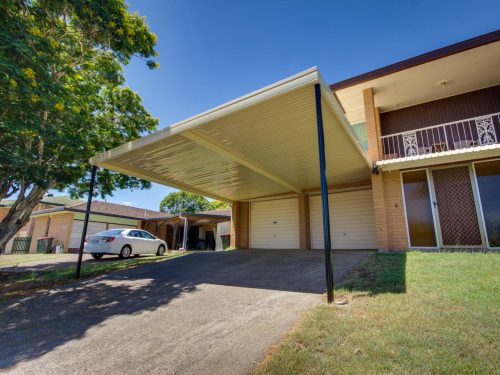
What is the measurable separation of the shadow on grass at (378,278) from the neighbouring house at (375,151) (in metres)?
2.61

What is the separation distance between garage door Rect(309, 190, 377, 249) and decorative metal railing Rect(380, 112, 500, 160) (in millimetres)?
2064

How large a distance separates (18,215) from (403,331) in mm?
10001

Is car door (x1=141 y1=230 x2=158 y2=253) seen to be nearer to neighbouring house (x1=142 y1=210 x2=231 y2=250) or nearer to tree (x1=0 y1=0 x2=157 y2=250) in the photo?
tree (x1=0 y1=0 x2=157 y2=250)

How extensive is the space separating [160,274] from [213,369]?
522 cm

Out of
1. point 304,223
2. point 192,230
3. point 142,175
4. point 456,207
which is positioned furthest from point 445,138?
point 192,230

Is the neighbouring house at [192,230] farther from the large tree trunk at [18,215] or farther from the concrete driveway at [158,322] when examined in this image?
the concrete driveway at [158,322]

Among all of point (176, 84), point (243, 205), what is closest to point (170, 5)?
point (176, 84)

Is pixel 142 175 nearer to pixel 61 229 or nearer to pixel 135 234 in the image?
pixel 135 234

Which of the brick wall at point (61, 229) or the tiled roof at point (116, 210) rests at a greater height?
the tiled roof at point (116, 210)

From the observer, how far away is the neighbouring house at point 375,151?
19.5 feet

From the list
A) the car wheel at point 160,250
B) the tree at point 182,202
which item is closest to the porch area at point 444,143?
the car wheel at point 160,250

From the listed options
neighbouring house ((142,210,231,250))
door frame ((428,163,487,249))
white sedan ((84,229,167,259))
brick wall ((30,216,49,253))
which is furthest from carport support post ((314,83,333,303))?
brick wall ((30,216,49,253))

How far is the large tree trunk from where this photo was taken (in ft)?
24.3

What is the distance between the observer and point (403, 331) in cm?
268
